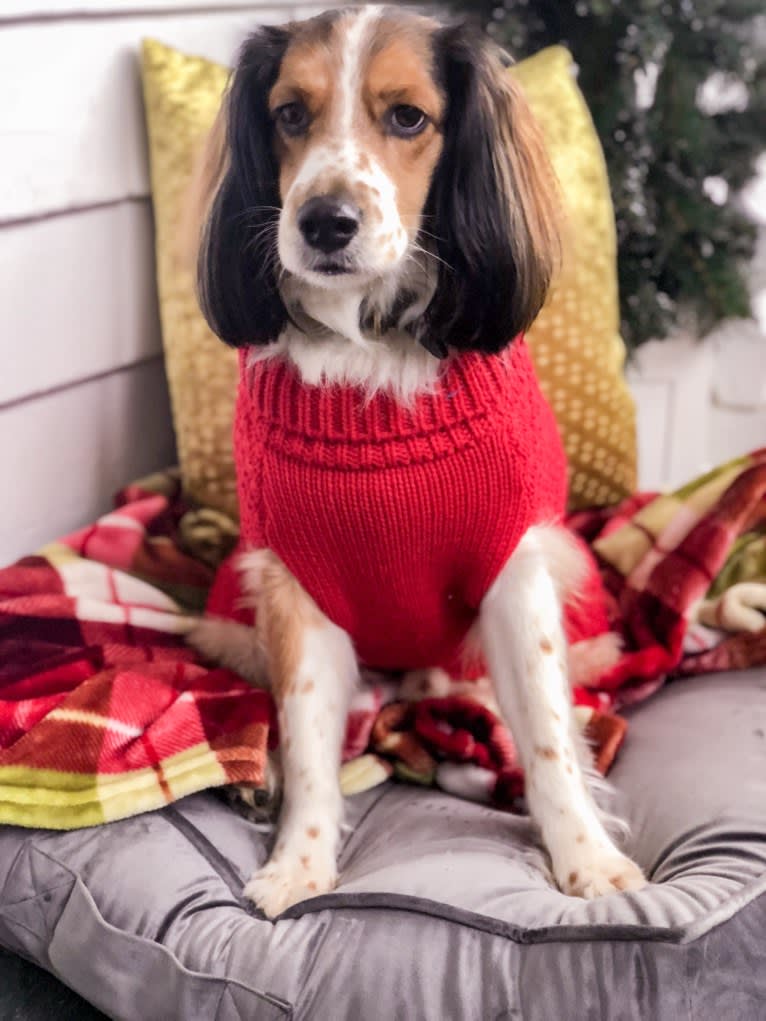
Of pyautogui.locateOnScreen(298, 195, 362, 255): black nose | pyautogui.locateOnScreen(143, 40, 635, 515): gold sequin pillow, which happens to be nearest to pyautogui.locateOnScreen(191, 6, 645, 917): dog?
pyautogui.locateOnScreen(298, 195, 362, 255): black nose

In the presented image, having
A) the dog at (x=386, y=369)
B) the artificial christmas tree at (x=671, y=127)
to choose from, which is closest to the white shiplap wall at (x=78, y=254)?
the dog at (x=386, y=369)

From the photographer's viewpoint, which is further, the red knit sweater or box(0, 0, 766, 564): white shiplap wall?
box(0, 0, 766, 564): white shiplap wall

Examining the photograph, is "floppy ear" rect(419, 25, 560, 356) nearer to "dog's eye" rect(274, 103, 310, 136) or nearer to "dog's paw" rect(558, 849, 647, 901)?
"dog's eye" rect(274, 103, 310, 136)

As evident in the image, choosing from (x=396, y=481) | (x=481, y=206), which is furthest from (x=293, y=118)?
(x=396, y=481)

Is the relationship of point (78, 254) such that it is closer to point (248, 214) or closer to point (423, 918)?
point (248, 214)

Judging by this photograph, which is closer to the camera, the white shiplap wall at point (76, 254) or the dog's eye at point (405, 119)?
the dog's eye at point (405, 119)

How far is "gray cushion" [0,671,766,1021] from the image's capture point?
99 cm

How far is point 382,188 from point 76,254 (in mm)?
787

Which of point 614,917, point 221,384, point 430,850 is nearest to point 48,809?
point 430,850

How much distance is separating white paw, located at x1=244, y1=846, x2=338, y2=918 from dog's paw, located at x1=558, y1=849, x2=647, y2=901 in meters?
0.28

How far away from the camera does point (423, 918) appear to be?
1086 mm

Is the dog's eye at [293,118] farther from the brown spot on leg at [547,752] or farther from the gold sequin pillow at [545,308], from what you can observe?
the brown spot on leg at [547,752]

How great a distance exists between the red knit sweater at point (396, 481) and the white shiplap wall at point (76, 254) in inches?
20.5

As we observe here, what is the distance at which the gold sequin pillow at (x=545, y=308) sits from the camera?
1781 mm
